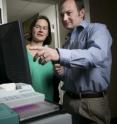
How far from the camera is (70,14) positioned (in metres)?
1.44

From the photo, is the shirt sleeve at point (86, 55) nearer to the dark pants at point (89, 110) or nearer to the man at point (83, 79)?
the man at point (83, 79)

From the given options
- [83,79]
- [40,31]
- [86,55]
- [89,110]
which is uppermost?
[40,31]

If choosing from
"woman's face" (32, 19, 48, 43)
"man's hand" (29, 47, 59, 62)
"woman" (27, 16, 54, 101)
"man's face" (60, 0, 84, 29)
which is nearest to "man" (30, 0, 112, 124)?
"man's face" (60, 0, 84, 29)

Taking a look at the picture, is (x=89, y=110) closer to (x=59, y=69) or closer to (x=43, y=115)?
(x=59, y=69)

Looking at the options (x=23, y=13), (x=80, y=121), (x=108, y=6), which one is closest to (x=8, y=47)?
(x=80, y=121)

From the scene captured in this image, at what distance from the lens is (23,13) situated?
16.4 ft

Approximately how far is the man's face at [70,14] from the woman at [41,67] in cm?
31

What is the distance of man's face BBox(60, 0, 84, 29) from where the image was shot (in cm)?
143

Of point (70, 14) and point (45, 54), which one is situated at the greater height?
point (70, 14)

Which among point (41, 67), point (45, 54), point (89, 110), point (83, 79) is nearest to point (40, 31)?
point (41, 67)

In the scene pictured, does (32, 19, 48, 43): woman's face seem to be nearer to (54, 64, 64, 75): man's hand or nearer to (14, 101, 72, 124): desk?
(54, 64, 64, 75): man's hand

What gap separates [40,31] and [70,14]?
42 cm

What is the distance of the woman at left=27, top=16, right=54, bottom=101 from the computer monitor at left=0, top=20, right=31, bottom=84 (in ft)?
1.94

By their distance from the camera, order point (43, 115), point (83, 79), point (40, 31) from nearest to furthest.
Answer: point (43, 115) → point (83, 79) → point (40, 31)
